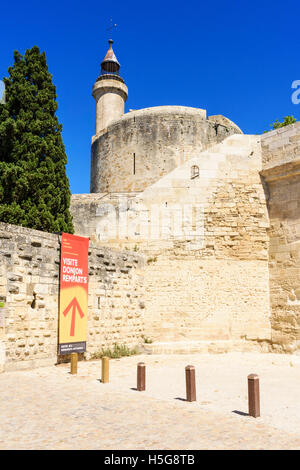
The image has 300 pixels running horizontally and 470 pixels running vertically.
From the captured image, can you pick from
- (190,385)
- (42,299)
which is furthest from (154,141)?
(190,385)

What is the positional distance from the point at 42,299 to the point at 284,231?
7.00 meters

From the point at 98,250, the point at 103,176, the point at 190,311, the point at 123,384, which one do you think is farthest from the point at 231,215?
the point at 103,176

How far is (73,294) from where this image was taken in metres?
9.24

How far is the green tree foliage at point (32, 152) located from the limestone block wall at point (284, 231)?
622 centimetres

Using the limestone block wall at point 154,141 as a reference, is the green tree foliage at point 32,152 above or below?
below

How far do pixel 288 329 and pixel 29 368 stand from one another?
22.7 feet

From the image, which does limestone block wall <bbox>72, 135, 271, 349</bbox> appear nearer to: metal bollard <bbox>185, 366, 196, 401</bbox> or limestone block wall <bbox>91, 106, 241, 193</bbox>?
metal bollard <bbox>185, 366, 196, 401</bbox>

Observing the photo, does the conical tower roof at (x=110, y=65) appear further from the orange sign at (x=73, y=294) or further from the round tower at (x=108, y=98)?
the orange sign at (x=73, y=294)

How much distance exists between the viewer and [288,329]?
11133mm

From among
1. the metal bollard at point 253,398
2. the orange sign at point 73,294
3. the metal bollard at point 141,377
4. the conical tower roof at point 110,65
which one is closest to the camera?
the metal bollard at point 253,398

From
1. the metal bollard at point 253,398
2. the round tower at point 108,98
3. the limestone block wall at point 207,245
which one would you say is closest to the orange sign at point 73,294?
the limestone block wall at point 207,245

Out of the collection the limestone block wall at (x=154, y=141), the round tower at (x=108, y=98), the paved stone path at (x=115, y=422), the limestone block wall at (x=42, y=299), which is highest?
the round tower at (x=108, y=98)

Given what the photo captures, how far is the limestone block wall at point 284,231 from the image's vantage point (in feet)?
36.6

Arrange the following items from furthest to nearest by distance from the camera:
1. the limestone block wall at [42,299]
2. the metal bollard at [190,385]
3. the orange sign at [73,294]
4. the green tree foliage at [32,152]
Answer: the green tree foliage at [32,152] < the orange sign at [73,294] < the limestone block wall at [42,299] < the metal bollard at [190,385]
